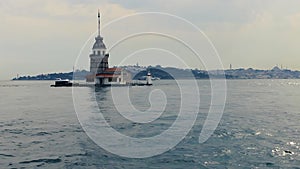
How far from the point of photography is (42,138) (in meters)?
19.2

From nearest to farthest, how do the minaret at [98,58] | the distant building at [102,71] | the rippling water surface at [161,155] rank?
the rippling water surface at [161,155] < the distant building at [102,71] < the minaret at [98,58]

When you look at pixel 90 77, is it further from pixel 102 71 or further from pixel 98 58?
pixel 98 58

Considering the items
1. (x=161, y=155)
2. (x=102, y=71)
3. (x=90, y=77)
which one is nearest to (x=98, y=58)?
(x=102, y=71)

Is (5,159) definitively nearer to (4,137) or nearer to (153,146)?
(4,137)

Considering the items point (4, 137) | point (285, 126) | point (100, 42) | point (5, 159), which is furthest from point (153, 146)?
point (100, 42)

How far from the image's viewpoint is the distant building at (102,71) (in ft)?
320

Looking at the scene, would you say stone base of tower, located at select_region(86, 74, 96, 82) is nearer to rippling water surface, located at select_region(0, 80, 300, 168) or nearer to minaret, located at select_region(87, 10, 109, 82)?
minaret, located at select_region(87, 10, 109, 82)

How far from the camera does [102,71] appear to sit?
105 meters

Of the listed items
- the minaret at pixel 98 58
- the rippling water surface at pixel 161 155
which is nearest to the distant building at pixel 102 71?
the minaret at pixel 98 58

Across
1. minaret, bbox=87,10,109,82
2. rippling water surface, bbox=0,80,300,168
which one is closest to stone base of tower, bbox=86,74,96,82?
minaret, bbox=87,10,109,82

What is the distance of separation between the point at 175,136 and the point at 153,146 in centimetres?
282

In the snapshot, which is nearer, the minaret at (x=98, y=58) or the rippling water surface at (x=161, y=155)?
the rippling water surface at (x=161, y=155)

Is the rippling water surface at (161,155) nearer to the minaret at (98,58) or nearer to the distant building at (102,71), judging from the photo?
the distant building at (102,71)

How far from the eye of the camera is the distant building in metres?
97.5
